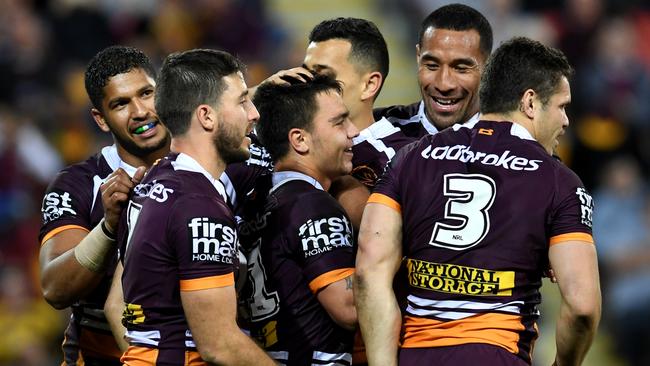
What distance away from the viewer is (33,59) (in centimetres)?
1352

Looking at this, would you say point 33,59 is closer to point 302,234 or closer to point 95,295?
point 95,295

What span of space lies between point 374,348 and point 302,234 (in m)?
0.60

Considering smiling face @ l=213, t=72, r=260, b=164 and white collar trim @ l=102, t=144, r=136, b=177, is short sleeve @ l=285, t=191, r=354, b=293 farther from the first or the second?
white collar trim @ l=102, t=144, r=136, b=177

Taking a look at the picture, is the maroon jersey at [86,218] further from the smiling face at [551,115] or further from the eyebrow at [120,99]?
the smiling face at [551,115]

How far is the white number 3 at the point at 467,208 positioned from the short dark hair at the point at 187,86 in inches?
42.9

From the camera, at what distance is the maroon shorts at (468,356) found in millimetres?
5230

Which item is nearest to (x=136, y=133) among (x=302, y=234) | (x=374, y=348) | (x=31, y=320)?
(x=302, y=234)

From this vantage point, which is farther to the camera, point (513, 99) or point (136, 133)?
point (136, 133)

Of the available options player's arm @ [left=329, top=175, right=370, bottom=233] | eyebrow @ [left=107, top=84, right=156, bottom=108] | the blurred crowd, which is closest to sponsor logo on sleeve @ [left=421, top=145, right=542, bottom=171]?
player's arm @ [left=329, top=175, right=370, bottom=233]

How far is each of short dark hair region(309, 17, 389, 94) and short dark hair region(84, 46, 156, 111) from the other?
1.02 m

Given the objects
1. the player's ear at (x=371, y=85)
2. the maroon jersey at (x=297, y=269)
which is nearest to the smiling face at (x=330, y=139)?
the maroon jersey at (x=297, y=269)

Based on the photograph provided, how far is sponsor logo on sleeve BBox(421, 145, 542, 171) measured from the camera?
5254mm

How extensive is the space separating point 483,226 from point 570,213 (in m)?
0.37

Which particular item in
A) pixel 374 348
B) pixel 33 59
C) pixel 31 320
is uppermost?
pixel 33 59
